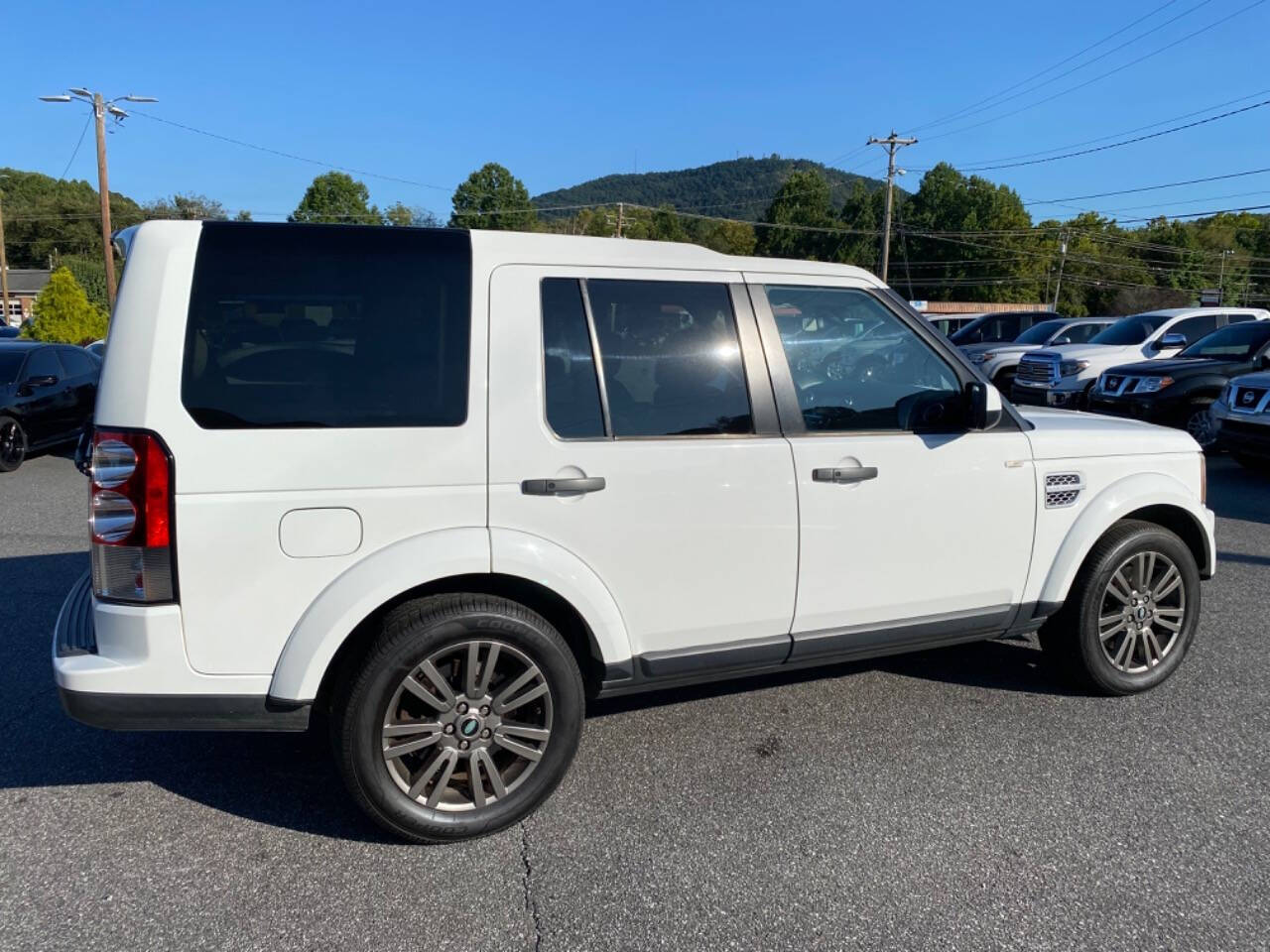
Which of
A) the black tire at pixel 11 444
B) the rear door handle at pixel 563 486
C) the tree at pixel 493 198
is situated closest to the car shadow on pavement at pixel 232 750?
the rear door handle at pixel 563 486

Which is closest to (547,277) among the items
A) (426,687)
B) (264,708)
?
(426,687)

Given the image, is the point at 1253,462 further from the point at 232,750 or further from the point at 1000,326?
the point at 1000,326

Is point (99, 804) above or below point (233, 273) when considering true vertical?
below

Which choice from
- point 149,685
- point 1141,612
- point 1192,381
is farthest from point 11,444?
point 1192,381

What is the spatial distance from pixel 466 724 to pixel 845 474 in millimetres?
1638

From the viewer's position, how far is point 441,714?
3045mm

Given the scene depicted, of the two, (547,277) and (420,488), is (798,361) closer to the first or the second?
(547,277)

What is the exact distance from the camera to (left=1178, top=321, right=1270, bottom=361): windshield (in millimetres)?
11844

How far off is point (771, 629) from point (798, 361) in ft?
3.36

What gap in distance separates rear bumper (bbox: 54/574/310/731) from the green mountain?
128630 mm

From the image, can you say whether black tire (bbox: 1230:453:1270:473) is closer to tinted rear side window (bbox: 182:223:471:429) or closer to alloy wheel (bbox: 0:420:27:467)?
tinted rear side window (bbox: 182:223:471:429)

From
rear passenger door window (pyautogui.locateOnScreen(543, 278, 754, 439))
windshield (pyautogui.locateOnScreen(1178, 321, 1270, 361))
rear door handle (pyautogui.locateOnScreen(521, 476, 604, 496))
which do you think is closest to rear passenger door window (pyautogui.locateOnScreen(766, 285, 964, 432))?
rear passenger door window (pyautogui.locateOnScreen(543, 278, 754, 439))

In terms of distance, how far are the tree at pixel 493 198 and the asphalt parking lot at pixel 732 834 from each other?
7693 cm

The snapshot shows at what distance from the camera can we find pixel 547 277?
10.5 ft
